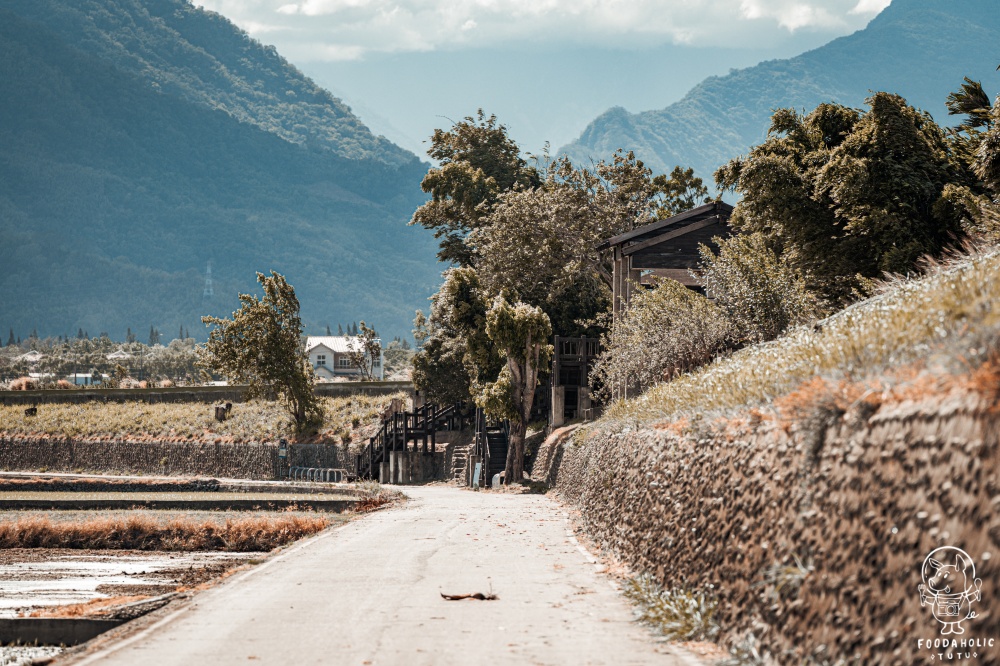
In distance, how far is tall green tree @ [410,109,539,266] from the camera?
66.0m

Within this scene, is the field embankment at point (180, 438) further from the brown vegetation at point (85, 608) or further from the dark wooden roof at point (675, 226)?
the brown vegetation at point (85, 608)

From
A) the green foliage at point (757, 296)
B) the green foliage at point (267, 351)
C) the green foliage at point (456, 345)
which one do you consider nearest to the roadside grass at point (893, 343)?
the green foliage at point (757, 296)

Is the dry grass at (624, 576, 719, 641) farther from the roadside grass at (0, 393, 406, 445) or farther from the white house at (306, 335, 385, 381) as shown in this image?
the white house at (306, 335, 385, 381)

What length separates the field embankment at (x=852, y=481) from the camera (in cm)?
664

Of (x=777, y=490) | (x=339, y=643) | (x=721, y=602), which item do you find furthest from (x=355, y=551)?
(x=777, y=490)

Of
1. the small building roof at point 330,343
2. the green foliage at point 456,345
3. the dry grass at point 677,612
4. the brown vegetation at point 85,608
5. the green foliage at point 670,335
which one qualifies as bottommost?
the brown vegetation at point 85,608

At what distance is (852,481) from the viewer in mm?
7871

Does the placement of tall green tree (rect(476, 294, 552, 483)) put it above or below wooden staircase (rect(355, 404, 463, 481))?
above

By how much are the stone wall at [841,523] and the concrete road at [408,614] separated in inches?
43.7

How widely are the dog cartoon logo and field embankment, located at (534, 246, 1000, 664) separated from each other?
6cm

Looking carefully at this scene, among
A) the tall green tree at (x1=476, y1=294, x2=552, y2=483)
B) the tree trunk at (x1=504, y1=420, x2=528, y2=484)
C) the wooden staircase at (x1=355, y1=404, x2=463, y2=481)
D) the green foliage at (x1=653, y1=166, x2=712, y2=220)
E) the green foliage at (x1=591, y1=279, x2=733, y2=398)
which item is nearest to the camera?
the green foliage at (x1=591, y1=279, x2=733, y2=398)

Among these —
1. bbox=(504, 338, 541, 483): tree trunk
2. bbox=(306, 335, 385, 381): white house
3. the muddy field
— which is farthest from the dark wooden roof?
bbox=(306, 335, 385, 381): white house

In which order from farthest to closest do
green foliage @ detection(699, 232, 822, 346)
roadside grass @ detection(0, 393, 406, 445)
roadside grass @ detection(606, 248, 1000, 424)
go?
1. roadside grass @ detection(0, 393, 406, 445)
2. green foliage @ detection(699, 232, 822, 346)
3. roadside grass @ detection(606, 248, 1000, 424)

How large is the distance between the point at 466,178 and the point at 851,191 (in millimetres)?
43840
